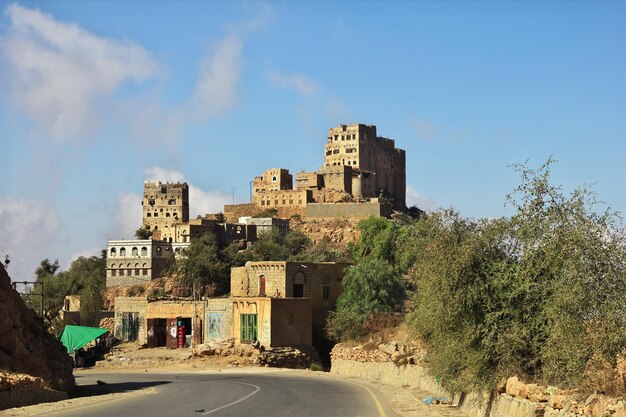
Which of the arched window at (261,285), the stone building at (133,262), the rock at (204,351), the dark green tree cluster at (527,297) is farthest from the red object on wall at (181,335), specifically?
the stone building at (133,262)

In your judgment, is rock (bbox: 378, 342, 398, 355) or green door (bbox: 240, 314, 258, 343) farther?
green door (bbox: 240, 314, 258, 343)

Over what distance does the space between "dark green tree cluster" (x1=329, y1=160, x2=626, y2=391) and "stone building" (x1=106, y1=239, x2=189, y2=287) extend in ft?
272

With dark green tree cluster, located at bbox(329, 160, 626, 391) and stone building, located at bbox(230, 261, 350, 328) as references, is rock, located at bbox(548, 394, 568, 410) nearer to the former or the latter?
dark green tree cluster, located at bbox(329, 160, 626, 391)

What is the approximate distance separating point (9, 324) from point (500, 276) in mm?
16445

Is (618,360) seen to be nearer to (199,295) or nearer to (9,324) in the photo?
(9,324)

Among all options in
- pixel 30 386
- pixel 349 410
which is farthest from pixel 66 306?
pixel 349 410

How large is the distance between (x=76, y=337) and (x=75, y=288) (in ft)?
146

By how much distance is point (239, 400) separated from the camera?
93.7 feet

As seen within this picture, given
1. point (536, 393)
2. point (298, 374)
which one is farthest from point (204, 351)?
point (536, 393)

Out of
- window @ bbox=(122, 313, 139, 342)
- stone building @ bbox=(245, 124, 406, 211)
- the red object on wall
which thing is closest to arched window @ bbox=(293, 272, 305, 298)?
the red object on wall

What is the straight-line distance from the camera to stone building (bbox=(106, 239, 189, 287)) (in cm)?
11006

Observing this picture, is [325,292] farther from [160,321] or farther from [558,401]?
[558,401]

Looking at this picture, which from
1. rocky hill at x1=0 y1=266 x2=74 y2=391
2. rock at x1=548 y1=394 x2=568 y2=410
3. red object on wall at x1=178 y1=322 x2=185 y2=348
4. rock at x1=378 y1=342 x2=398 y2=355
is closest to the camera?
rock at x1=548 y1=394 x2=568 y2=410

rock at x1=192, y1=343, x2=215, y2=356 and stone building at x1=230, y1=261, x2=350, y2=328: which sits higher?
stone building at x1=230, y1=261, x2=350, y2=328
